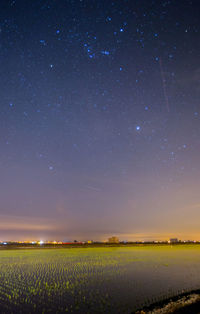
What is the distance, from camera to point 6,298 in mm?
19766

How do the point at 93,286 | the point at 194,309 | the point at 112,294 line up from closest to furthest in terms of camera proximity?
the point at 194,309 < the point at 112,294 < the point at 93,286

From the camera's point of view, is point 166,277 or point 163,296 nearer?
point 163,296

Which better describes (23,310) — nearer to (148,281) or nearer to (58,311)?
(58,311)

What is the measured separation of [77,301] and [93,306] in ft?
6.31

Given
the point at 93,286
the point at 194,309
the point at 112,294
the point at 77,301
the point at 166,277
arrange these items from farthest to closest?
the point at 166,277 → the point at 93,286 → the point at 112,294 → the point at 77,301 → the point at 194,309

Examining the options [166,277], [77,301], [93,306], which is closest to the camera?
[93,306]

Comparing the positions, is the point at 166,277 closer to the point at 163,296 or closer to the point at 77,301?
the point at 163,296

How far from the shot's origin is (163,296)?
2191cm

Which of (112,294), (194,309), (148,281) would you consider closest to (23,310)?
(112,294)

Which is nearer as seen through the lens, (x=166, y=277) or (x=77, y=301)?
(x=77, y=301)

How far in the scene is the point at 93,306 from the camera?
1823cm

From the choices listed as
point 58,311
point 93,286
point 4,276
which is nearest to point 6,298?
point 58,311

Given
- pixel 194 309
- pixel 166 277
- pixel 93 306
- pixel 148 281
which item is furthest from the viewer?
pixel 166 277

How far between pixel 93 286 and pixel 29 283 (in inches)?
294
